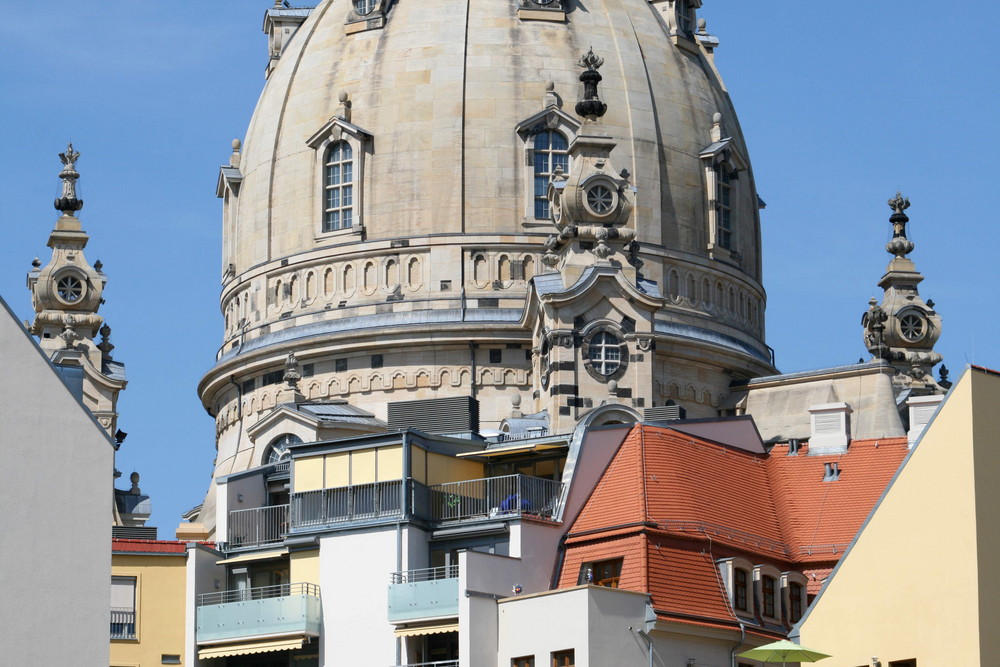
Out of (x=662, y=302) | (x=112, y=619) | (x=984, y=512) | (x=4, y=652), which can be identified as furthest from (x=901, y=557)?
(x=662, y=302)

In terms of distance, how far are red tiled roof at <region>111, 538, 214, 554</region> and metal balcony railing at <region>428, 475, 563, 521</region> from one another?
6.34m

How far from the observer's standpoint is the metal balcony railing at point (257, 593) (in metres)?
70.4

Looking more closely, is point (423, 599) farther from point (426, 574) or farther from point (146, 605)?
point (146, 605)

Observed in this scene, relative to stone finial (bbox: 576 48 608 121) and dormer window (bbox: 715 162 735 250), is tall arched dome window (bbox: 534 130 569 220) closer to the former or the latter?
stone finial (bbox: 576 48 608 121)

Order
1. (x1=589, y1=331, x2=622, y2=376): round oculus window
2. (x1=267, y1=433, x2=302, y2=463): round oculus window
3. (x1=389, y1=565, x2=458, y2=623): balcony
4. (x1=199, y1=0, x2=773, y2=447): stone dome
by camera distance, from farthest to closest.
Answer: (x1=199, y1=0, x2=773, y2=447): stone dome < (x1=267, y1=433, x2=302, y2=463): round oculus window < (x1=589, y1=331, x2=622, y2=376): round oculus window < (x1=389, y1=565, x2=458, y2=623): balcony

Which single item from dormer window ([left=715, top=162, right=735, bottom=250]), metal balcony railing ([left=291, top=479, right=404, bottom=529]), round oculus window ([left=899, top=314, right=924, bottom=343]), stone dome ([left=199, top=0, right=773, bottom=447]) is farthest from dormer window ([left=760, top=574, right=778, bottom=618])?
round oculus window ([left=899, top=314, right=924, bottom=343])

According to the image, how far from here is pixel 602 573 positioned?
6706 cm

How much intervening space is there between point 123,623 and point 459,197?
30.9m

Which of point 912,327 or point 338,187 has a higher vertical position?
point 338,187

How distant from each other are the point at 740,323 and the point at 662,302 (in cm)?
1031

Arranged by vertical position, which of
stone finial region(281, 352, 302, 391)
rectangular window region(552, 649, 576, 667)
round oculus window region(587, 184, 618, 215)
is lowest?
rectangular window region(552, 649, 576, 667)

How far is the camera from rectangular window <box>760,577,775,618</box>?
68.1m

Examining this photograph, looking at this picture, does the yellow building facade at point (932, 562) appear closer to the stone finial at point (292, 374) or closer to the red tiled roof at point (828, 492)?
the red tiled roof at point (828, 492)

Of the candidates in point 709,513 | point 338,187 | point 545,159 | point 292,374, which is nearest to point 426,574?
point 709,513
